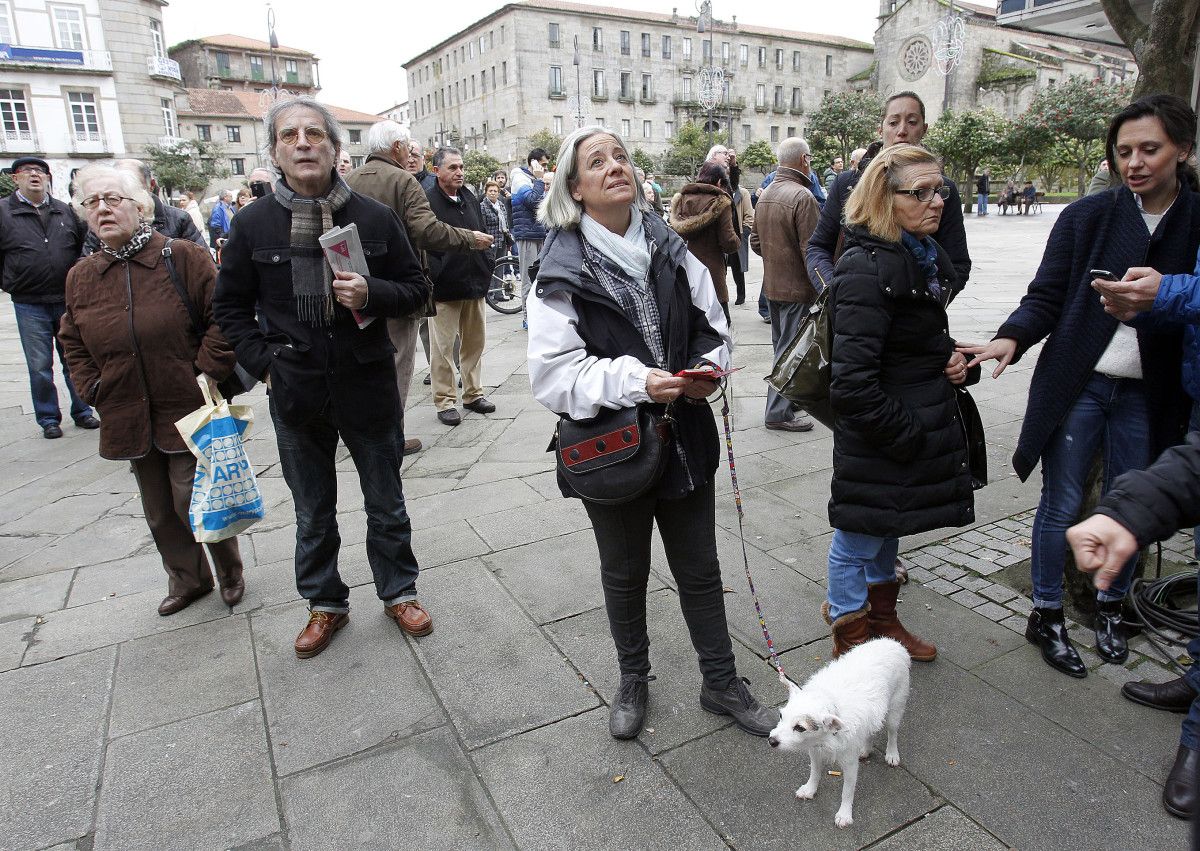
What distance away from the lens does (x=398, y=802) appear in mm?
2291

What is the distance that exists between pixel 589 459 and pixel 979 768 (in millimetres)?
1519

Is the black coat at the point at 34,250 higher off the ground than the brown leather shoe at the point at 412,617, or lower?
higher

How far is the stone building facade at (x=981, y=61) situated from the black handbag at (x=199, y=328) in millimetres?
53421

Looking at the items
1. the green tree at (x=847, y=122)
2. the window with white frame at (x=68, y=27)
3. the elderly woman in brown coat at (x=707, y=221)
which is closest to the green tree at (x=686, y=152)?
the green tree at (x=847, y=122)

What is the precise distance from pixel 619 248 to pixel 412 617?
6.08 ft

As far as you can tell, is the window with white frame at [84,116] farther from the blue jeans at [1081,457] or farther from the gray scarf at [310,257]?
the blue jeans at [1081,457]

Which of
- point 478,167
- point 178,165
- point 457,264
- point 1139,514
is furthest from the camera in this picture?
point 478,167

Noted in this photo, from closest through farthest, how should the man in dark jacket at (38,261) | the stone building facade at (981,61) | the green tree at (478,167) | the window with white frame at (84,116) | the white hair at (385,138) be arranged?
the white hair at (385,138), the man in dark jacket at (38,261), the window with white frame at (84,116), the green tree at (478,167), the stone building facade at (981,61)

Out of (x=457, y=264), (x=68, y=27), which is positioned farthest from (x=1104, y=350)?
(x=68, y=27)

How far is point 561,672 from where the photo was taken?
2.89 metres

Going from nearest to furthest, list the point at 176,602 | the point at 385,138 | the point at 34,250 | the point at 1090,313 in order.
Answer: the point at 1090,313 → the point at 176,602 → the point at 385,138 → the point at 34,250

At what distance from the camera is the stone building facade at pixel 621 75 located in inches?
2571

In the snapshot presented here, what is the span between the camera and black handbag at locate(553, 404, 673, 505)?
7.16ft

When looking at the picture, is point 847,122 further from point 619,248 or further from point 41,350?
point 619,248
